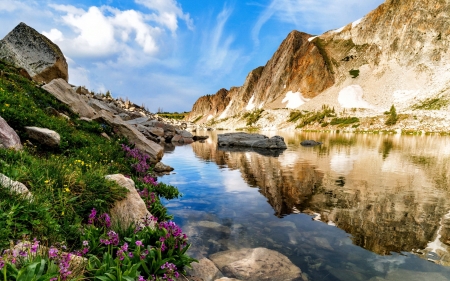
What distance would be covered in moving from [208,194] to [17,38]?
106 feet

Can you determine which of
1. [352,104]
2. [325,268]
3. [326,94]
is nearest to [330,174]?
[325,268]

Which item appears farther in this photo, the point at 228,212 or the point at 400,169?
the point at 400,169

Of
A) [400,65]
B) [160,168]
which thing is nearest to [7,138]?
[160,168]

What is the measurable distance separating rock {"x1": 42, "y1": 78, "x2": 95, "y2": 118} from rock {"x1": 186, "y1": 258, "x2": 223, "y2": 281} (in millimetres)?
20865

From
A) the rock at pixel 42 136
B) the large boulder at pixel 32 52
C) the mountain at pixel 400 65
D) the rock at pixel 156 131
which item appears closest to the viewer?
the rock at pixel 42 136

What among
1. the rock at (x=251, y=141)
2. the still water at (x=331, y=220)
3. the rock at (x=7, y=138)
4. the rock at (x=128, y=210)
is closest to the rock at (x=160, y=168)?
the still water at (x=331, y=220)

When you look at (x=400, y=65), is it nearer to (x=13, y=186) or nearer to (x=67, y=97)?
(x=67, y=97)

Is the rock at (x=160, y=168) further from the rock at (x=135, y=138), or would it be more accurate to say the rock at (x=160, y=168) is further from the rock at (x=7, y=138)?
the rock at (x=7, y=138)

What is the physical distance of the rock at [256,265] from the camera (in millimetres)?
7273

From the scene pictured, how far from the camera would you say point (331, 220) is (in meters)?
11.4

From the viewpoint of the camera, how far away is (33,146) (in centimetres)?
1197

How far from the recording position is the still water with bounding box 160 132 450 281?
791 cm

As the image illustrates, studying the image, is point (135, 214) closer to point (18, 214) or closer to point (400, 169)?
point (18, 214)

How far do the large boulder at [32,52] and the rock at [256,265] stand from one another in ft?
110
